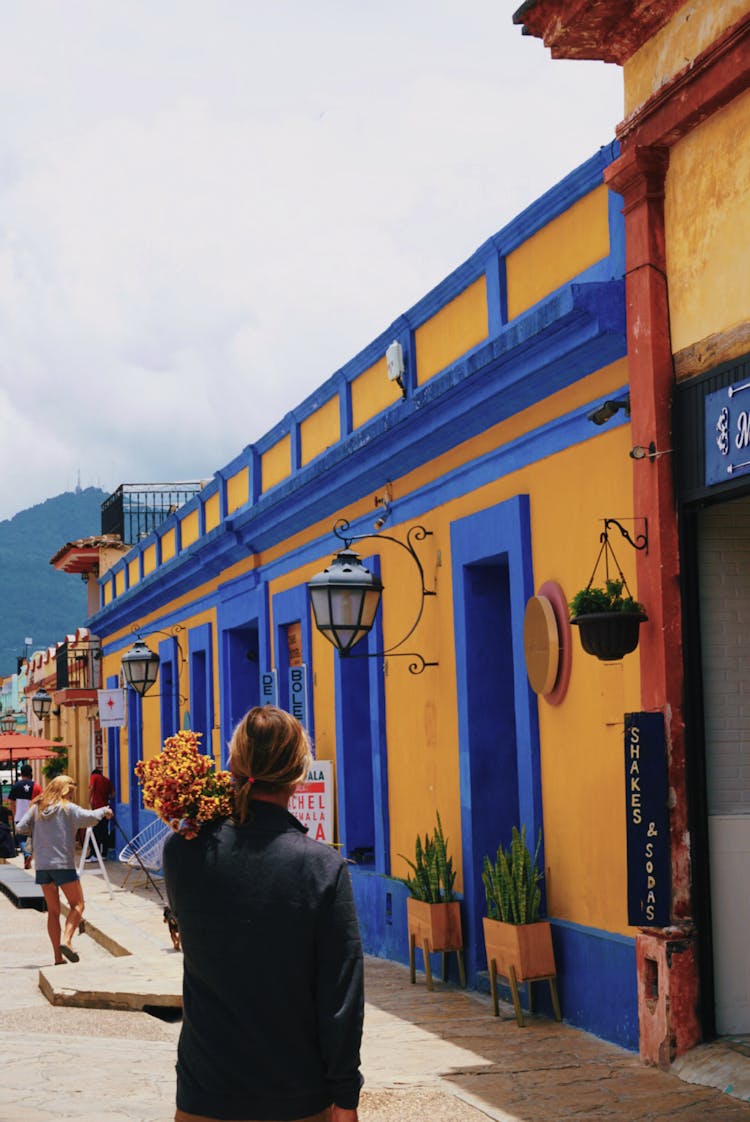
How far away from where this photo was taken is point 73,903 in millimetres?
13039

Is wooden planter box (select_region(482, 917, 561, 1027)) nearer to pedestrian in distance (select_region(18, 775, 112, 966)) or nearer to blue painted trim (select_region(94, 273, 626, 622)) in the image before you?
blue painted trim (select_region(94, 273, 626, 622))

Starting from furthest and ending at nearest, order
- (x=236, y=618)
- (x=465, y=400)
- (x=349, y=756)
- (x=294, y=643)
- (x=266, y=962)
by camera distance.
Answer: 1. (x=236, y=618)
2. (x=294, y=643)
3. (x=349, y=756)
4. (x=465, y=400)
5. (x=266, y=962)

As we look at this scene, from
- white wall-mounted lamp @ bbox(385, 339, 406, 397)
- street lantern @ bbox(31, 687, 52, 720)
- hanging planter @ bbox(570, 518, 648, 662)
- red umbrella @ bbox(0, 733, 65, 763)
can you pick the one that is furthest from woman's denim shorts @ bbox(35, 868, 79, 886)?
street lantern @ bbox(31, 687, 52, 720)

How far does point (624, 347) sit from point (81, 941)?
9.12m

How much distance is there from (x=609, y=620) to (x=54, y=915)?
694 centimetres

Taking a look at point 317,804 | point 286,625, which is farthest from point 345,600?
point 286,625

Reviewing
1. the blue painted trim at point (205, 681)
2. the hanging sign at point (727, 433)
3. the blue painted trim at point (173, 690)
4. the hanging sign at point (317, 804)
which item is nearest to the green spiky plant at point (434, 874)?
the hanging sign at point (317, 804)

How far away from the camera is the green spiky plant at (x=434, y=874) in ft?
34.5

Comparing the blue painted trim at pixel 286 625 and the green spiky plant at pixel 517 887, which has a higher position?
the blue painted trim at pixel 286 625

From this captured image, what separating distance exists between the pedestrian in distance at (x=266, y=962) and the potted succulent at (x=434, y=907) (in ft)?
22.7

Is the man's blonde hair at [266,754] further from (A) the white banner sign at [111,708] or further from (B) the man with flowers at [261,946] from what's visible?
(A) the white banner sign at [111,708]

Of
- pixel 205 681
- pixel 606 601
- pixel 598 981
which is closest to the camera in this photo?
pixel 606 601

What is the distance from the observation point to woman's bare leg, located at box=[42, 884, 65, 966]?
1274cm

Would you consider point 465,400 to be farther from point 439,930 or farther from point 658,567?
point 439,930
